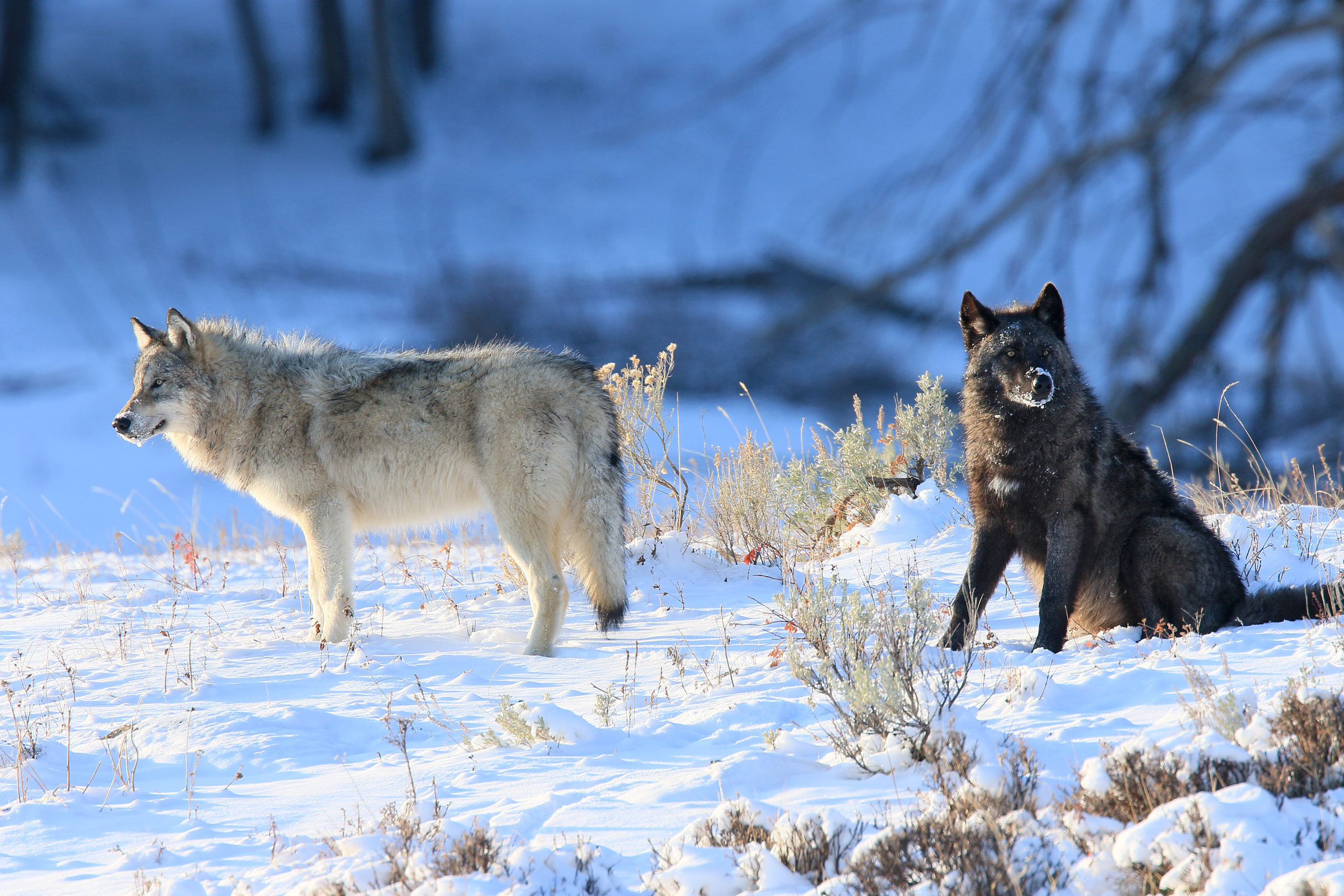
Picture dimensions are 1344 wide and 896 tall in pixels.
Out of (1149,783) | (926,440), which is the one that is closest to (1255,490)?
(926,440)

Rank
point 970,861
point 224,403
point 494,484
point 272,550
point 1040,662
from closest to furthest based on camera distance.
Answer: point 970,861, point 1040,662, point 494,484, point 224,403, point 272,550

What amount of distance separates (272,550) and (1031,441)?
23.6 feet

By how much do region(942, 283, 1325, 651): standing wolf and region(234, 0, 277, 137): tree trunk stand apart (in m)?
19.2

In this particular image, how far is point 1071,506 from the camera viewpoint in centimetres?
458

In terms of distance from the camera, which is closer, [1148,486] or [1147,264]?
[1147,264]

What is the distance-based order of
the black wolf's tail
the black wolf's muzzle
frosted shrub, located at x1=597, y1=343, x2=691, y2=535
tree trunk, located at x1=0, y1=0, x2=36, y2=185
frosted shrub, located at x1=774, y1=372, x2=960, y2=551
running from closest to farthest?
the black wolf's muzzle, the black wolf's tail, frosted shrub, located at x1=774, y1=372, x2=960, y2=551, frosted shrub, located at x1=597, y1=343, x2=691, y2=535, tree trunk, located at x1=0, y1=0, x2=36, y2=185

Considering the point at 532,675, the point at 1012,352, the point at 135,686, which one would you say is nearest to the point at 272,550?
the point at 135,686

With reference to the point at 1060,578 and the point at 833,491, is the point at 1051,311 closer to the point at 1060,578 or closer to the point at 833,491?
the point at 1060,578

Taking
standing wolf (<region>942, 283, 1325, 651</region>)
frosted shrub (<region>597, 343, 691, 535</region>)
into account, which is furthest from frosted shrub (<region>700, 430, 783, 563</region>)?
standing wolf (<region>942, 283, 1325, 651</region>)

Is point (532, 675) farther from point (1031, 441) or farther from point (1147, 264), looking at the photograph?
point (1147, 264)

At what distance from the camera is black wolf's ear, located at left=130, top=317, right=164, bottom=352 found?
6.79m

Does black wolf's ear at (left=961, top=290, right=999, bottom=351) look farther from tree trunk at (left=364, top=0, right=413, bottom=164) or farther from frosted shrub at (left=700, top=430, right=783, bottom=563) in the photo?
tree trunk at (left=364, top=0, right=413, bottom=164)

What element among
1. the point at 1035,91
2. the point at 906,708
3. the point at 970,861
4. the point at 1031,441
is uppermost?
the point at 1035,91

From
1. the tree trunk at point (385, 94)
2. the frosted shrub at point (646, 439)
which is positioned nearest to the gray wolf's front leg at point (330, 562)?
the frosted shrub at point (646, 439)
